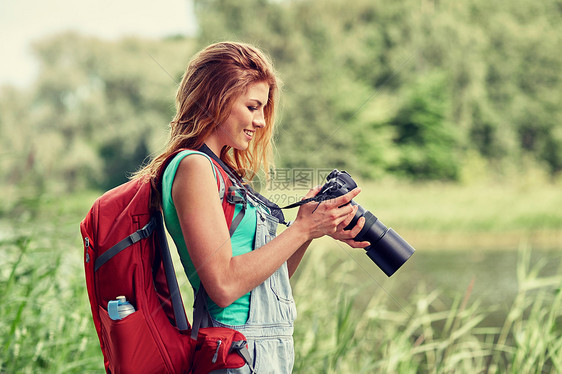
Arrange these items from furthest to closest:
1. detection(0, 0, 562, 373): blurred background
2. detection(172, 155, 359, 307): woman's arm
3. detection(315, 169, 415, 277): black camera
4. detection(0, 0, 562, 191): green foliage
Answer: detection(0, 0, 562, 191): green foliage
detection(0, 0, 562, 373): blurred background
detection(315, 169, 415, 277): black camera
detection(172, 155, 359, 307): woman's arm

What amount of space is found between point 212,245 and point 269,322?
0.21 meters

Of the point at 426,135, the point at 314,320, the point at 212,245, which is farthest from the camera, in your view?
the point at 426,135

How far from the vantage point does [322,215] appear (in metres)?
1.06

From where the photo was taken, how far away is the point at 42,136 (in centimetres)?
1856

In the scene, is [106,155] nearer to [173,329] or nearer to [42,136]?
[42,136]

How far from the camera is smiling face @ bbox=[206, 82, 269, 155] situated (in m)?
1.12

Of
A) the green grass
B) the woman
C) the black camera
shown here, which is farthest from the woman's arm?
the green grass

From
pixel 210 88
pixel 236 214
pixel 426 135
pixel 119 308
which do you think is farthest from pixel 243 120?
pixel 426 135

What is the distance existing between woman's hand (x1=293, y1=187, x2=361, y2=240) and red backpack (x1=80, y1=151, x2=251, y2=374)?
0.14 metres

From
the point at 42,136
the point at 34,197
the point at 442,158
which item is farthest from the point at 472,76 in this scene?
the point at 34,197

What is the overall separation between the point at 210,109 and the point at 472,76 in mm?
24389

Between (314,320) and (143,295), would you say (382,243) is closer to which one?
(143,295)

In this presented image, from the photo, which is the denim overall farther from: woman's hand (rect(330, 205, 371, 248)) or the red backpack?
woman's hand (rect(330, 205, 371, 248))

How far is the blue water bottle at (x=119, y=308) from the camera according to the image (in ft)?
3.22
